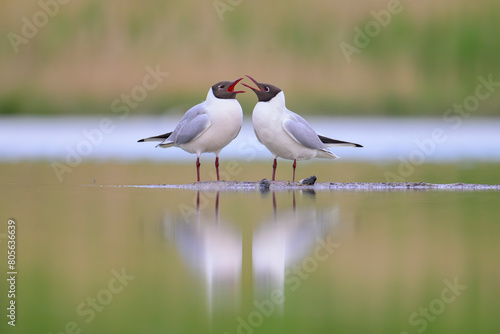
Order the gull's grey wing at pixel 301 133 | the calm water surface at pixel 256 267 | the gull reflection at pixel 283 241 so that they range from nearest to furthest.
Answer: the calm water surface at pixel 256 267, the gull reflection at pixel 283 241, the gull's grey wing at pixel 301 133

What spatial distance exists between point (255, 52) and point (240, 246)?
27.6m

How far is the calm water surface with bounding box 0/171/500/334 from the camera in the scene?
4148 mm

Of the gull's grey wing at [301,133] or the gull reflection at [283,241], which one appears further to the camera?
the gull's grey wing at [301,133]

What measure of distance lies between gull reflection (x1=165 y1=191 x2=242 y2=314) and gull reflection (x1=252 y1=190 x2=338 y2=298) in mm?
104

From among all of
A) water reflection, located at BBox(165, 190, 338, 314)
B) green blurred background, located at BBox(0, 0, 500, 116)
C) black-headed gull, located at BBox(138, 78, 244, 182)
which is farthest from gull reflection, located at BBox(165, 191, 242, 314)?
green blurred background, located at BBox(0, 0, 500, 116)

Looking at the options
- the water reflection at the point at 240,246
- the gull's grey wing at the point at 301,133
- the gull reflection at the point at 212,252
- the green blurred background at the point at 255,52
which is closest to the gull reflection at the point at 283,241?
the water reflection at the point at 240,246

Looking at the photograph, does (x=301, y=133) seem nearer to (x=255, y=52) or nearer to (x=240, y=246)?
(x=240, y=246)

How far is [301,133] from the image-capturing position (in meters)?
8.66

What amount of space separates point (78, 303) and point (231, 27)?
29.8 meters

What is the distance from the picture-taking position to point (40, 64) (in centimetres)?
3262

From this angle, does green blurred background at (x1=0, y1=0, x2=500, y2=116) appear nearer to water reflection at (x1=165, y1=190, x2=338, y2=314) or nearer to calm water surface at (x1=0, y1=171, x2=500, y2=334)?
calm water surface at (x1=0, y1=171, x2=500, y2=334)

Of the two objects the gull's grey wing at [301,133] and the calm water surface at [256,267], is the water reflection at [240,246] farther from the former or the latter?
the gull's grey wing at [301,133]

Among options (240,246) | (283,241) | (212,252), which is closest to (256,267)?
(212,252)

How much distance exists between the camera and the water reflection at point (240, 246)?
4.63m
